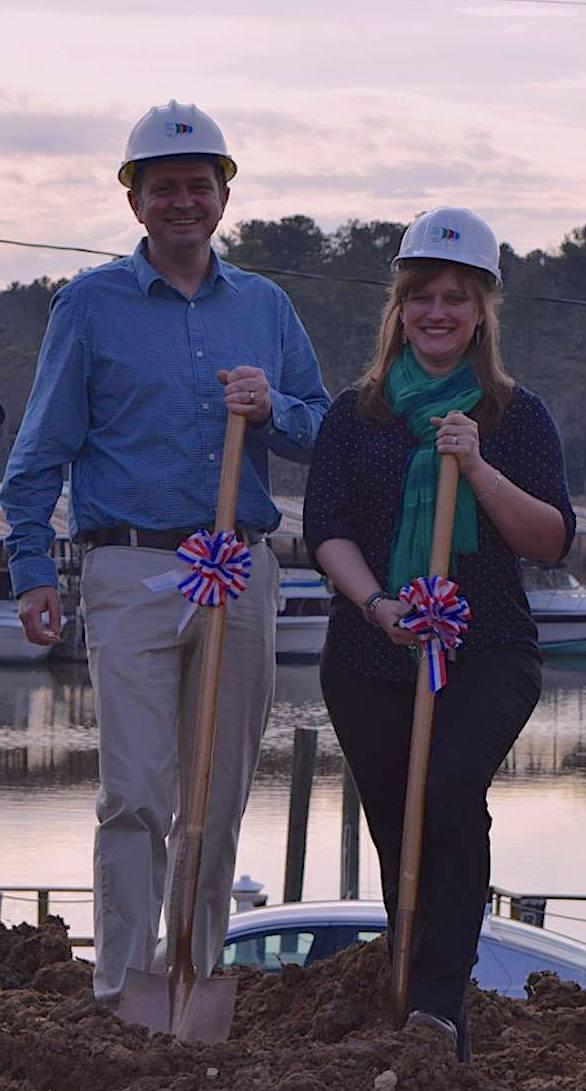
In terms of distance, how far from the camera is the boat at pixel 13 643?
3631 centimetres

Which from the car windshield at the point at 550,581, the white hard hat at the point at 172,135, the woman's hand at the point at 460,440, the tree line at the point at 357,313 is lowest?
the car windshield at the point at 550,581

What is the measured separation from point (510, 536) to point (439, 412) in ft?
0.89

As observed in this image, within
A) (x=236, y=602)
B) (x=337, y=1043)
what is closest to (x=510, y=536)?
(x=236, y=602)

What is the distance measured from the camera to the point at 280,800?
22.2 meters

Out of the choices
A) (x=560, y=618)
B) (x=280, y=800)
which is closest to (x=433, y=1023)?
(x=280, y=800)

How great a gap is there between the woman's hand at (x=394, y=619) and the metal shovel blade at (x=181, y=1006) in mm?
746

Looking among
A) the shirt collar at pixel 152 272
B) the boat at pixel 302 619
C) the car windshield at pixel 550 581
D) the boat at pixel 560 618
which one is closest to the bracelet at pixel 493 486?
the shirt collar at pixel 152 272

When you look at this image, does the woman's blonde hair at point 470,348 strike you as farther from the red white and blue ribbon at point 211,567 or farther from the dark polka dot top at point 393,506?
the red white and blue ribbon at point 211,567

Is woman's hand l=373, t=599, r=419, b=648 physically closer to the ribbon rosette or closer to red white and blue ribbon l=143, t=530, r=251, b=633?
the ribbon rosette

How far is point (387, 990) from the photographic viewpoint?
4.28 meters

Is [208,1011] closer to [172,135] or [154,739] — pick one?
[154,739]

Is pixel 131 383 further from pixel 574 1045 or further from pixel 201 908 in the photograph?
pixel 574 1045

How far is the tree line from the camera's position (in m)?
45.5

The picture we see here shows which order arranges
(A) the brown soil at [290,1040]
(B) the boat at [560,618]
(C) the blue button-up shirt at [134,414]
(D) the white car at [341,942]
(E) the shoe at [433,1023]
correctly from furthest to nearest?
1. (B) the boat at [560,618]
2. (D) the white car at [341,942]
3. (C) the blue button-up shirt at [134,414]
4. (E) the shoe at [433,1023]
5. (A) the brown soil at [290,1040]
